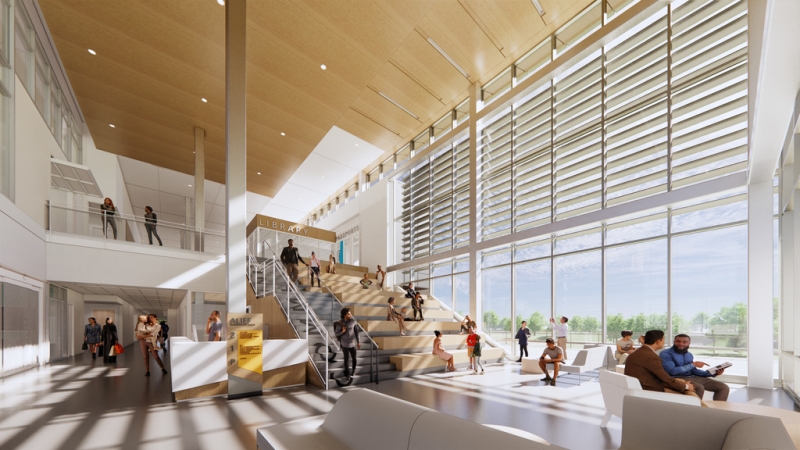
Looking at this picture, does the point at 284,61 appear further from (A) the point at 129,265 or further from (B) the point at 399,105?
(A) the point at 129,265

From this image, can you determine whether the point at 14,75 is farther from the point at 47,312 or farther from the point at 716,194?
the point at 716,194

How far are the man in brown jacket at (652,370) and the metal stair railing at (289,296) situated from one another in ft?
17.0

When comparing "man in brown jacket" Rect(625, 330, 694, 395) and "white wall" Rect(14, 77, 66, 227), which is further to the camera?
"white wall" Rect(14, 77, 66, 227)

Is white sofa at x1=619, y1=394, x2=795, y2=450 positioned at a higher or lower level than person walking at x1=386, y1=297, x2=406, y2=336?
higher

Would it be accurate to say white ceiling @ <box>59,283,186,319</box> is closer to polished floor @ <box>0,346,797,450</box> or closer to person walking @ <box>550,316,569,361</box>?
polished floor @ <box>0,346,797,450</box>

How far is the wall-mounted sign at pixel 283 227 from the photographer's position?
17.8 meters

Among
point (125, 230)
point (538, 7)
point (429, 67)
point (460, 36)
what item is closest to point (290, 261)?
point (125, 230)

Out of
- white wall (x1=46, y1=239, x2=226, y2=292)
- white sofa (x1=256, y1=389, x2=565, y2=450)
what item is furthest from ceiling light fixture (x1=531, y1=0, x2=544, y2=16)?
white wall (x1=46, y1=239, x2=226, y2=292)

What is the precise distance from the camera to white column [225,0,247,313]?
7.83 m

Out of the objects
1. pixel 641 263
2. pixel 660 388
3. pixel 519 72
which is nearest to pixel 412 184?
pixel 519 72

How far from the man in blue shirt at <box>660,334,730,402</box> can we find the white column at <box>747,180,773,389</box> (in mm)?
4148

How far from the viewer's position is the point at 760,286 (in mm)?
8156

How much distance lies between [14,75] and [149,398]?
814 centimetres

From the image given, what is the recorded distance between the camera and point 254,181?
2095 centimetres
